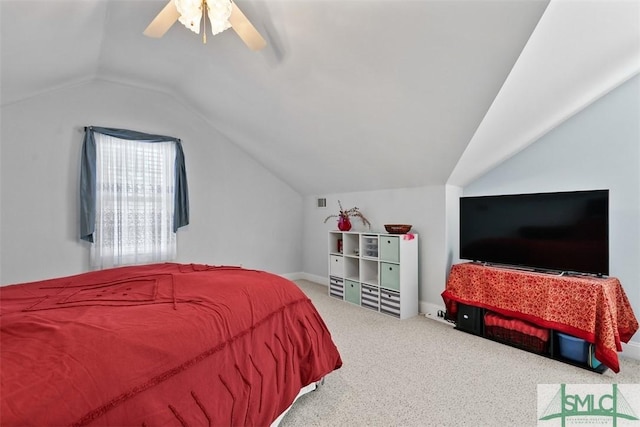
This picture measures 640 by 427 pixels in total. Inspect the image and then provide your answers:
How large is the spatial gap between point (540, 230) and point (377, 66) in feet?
6.38

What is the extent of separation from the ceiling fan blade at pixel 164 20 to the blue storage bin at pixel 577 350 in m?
3.57

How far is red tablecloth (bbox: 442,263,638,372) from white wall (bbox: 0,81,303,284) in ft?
10.2

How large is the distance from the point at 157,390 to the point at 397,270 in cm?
275

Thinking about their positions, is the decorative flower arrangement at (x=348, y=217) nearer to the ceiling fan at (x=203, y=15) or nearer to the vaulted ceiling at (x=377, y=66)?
the vaulted ceiling at (x=377, y=66)

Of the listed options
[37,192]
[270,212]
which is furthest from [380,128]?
[37,192]

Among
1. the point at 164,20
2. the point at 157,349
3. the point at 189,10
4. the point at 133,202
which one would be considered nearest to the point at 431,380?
the point at 157,349

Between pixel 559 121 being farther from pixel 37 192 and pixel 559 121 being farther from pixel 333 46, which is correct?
pixel 37 192

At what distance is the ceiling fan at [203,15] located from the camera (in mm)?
1732

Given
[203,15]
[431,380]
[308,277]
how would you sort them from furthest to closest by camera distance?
[308,277] → [431,380] → [203,15]

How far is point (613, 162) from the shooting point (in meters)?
2.48

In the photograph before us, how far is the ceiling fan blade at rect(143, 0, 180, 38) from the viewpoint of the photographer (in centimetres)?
184

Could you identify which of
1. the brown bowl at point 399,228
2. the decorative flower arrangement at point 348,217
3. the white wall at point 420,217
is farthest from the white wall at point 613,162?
the decorative flower arrangement at point 348,217

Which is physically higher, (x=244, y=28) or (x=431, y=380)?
(x=244, y=28)

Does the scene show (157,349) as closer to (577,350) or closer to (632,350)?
(577,350)
